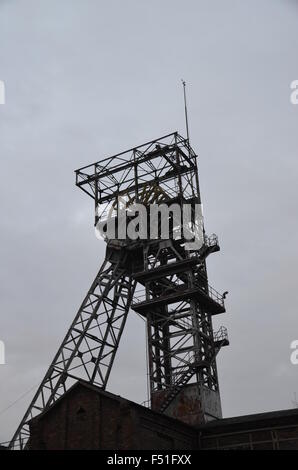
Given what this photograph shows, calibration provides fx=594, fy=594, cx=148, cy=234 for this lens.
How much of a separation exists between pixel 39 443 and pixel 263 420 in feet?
34.2

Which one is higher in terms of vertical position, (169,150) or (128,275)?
(169,150)

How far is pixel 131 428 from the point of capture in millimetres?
25047

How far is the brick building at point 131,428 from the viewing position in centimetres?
2548

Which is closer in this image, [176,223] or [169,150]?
[176,223]

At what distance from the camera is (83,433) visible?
86.0ft

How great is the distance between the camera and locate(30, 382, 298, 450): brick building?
83.6 ft

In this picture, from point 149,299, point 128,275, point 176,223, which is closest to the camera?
point 149,299

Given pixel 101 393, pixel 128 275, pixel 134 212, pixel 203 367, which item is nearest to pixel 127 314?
pixel 128 275

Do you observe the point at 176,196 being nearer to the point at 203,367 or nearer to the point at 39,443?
the point at 203,367

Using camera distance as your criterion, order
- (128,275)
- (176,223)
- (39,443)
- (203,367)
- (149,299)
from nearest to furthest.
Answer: (39,443) < (203,367) < (149,299) < (176,223) < (128,275)

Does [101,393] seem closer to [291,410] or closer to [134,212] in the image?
[291,410]
